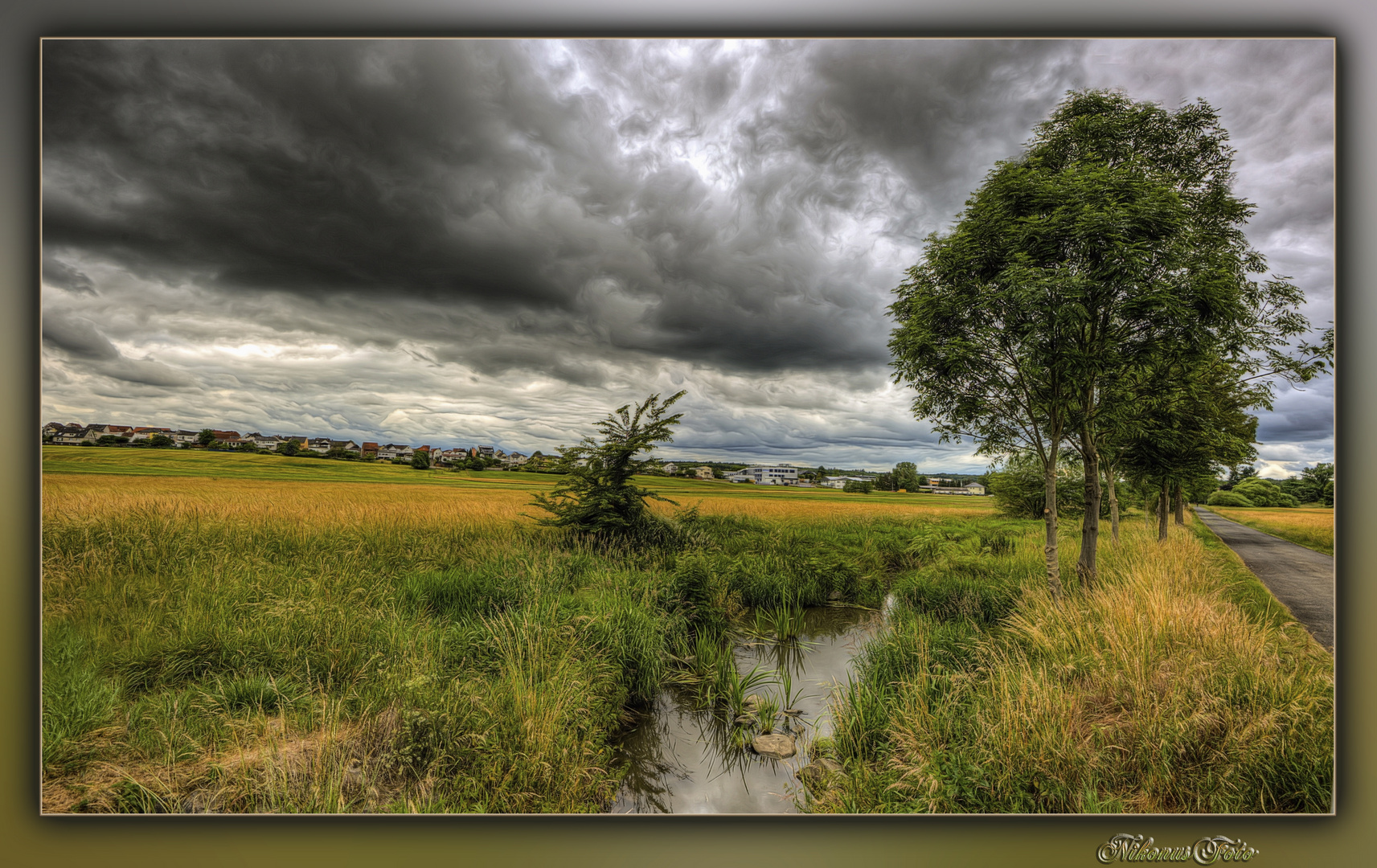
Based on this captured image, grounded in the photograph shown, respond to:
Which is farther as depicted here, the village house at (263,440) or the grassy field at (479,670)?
the village house at (263,440)

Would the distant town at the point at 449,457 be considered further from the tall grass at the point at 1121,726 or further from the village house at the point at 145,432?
the tall grass at the point at 1121,726

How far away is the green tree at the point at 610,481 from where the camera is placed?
5414 millimetres

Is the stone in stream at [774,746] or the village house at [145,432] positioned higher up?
the village house at [145,432]

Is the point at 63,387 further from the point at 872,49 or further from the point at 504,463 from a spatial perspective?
the point at 872,49

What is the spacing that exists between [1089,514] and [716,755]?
5143 millimetres

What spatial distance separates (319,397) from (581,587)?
11.8ft

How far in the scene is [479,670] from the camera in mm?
3770

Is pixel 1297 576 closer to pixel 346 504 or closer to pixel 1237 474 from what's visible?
pixel 1237 474

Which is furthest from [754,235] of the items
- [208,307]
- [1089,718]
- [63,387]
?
[63,387]

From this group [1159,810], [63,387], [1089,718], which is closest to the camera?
[1159,810]

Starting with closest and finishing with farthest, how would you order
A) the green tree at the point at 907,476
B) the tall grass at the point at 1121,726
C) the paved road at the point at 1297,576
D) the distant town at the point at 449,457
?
the tall grass at the point at 1121,726, the paved road at the point at 1297,576, the distant town at the point at 449,457, the green tree at the point at 907,476

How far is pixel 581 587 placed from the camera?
18.0 feet

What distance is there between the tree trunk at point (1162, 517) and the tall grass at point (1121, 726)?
499 centimetres

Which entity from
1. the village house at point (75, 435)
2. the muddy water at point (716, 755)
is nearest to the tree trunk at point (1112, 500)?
the muddy water at point (716, 755)
